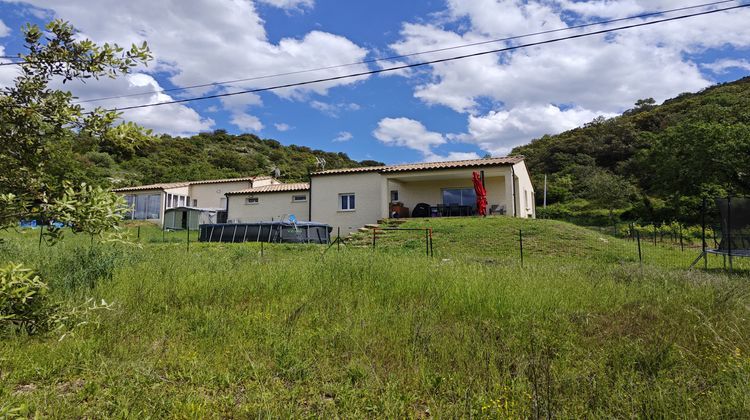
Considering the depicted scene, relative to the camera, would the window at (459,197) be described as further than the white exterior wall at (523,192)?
Yes

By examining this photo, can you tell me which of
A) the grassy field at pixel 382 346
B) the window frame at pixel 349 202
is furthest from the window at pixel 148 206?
the grassy field at pixel 382 346

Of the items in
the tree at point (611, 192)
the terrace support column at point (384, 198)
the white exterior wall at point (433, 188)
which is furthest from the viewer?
the tree at point (611, 192)

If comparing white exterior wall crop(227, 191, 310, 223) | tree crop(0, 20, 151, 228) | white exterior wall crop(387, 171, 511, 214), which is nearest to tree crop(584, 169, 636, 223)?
white exterior wall crop(387, 171, 511, 214)

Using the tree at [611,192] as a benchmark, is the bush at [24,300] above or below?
below

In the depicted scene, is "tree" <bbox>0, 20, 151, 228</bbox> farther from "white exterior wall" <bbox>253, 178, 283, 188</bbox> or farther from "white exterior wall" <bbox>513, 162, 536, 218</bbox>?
"white exterior wall" <bbox>253, 178, 283, 188</bbox>

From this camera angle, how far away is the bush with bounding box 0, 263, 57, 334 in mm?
2137

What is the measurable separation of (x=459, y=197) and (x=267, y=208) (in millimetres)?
11356

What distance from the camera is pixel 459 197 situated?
72.3ft

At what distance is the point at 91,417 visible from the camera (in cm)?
267

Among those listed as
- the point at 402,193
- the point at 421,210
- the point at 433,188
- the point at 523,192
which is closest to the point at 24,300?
the point at 421,210

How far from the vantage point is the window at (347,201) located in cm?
2175

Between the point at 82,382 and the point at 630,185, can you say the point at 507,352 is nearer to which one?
the point at 82,382

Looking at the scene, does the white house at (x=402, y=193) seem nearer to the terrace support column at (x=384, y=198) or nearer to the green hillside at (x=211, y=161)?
the terrace support column at (x=384, y=198)

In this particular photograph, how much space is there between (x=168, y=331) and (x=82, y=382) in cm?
101
